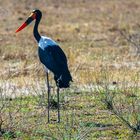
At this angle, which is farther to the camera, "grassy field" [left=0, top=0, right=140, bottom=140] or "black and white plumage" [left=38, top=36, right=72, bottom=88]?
"black and white plumage" [left=38, top=36, right=72, bottom=88]

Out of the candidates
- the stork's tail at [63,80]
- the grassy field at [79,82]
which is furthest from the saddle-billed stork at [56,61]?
the grassy field at [79,82]

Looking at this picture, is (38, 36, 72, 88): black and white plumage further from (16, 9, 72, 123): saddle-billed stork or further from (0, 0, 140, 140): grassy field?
(0, 0, 140, 140): grassy field

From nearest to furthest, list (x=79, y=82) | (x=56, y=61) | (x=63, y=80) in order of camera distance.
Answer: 1. (x=63, y=80)
2. (x=56, y=61)
3. (x=79, y=82)

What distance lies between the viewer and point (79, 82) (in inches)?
540

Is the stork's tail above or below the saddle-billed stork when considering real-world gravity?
below

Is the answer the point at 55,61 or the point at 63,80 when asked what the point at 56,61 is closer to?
the point at 55,61

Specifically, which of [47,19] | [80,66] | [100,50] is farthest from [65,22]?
[80,66]

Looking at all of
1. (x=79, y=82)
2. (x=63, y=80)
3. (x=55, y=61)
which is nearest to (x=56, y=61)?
(x=55, y=61)

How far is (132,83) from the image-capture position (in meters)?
13.2

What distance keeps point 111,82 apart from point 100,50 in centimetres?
516

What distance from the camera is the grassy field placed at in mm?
9633

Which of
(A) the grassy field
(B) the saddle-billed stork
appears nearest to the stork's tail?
(B) the saddle-billed stork

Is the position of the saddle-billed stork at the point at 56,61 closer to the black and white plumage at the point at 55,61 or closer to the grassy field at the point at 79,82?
the black and white plumage at the point at 55,61

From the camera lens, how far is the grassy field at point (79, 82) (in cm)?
963
